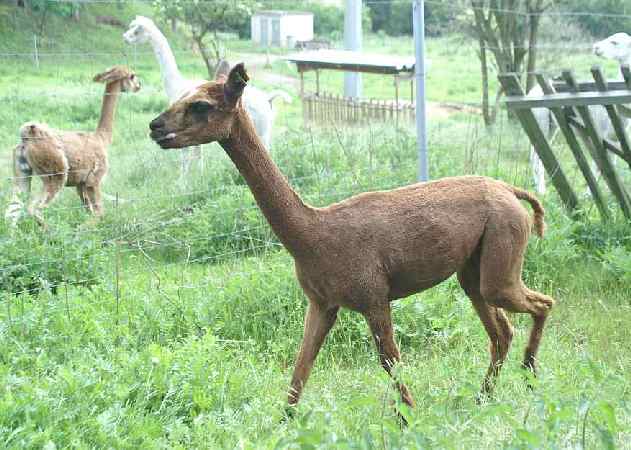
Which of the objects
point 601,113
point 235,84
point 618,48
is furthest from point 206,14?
point 235,84

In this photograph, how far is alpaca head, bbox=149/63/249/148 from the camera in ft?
14.7

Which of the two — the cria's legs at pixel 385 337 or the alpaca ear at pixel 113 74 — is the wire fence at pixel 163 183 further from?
the cria's legs at pixel 385 337

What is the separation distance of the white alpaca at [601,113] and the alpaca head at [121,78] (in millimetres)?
4449

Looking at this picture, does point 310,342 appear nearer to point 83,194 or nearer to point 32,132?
point 32,132

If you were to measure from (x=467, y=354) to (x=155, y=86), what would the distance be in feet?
44.2

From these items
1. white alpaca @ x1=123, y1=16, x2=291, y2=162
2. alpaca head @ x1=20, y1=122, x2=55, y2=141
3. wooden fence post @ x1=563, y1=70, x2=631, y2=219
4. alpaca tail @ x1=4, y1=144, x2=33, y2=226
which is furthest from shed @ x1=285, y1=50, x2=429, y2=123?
alpaca tail @ x1=4, y1=144, x2=33, y2=226

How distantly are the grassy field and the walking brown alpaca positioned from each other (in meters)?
0.45

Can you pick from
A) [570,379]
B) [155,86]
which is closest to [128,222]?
[570,379]

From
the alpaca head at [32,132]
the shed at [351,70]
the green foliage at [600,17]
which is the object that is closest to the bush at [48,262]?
the alpaca head at [32,132]

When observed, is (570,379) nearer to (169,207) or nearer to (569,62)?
(169,207)

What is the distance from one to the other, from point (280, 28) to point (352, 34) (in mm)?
6933

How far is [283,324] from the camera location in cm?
629

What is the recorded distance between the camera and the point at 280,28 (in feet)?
70.4

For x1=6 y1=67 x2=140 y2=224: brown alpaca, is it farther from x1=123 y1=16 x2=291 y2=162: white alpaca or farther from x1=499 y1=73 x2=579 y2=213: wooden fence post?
x1=499 y1=73 x2=579 y2=213: wooden fence post
